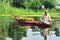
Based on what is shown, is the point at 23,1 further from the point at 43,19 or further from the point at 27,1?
the point at 43,19

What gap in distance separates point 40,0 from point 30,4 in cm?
159

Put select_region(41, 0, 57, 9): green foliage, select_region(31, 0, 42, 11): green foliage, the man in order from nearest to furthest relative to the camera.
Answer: the man < select_region(31, 0, 42, 11): green foliage < select_region(41, 0, 57, 9): green foliage

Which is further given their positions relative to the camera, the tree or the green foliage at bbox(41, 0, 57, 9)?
the green foliage at bbox(41, 0, 57, 9)

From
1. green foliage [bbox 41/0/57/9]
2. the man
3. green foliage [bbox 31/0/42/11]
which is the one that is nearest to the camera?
the man

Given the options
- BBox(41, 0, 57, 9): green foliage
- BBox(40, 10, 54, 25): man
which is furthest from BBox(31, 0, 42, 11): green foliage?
BBox(40, 10, 54, 25): man

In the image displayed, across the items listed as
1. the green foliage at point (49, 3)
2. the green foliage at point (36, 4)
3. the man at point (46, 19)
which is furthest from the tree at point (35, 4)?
the man at point (46, 19)

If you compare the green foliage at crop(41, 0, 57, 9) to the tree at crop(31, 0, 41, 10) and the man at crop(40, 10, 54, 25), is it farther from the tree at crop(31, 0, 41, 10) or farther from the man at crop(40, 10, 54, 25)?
the man at crop(40, 10, 54, 25)

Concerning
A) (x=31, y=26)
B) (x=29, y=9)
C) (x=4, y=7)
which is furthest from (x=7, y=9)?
(x=31, y=26)

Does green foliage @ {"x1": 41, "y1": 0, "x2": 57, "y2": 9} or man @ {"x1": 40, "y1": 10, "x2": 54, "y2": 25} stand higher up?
man @ {"x1": 40, "y1": 10, "x2": 54, "y2": 25}

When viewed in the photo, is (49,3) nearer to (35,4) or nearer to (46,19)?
(35,4)

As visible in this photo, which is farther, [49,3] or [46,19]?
[49,3]

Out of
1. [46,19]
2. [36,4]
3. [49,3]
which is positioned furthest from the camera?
[49,3]

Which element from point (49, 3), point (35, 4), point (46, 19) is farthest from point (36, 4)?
Answer: point (46, 19)

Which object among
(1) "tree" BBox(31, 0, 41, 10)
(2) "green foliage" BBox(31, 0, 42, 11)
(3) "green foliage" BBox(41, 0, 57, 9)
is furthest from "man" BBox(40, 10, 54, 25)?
(3) "green foliage" BBox(41, 0, 57, 9)
